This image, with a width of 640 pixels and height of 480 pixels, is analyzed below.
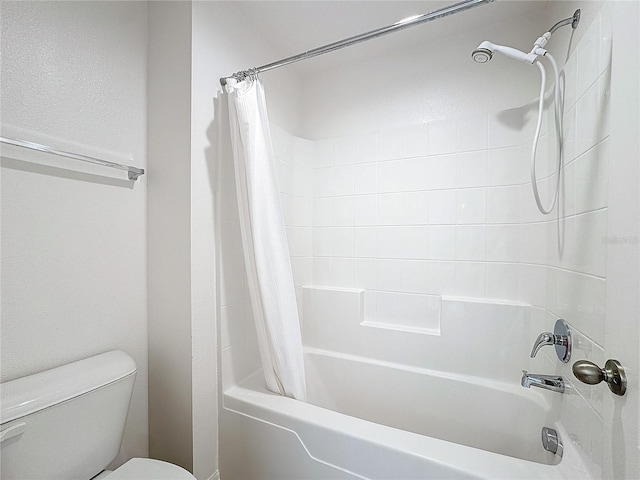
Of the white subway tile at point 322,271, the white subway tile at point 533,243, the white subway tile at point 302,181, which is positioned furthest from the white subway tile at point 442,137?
the white subway tile at point 322,271

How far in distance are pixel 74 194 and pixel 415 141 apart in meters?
1.69

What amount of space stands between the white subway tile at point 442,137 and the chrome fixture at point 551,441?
1354 millimetres

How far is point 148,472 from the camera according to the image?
1032 mm

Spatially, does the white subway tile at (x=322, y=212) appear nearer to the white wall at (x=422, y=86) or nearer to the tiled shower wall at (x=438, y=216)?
the tiled shower wall at (x=438, y=216)

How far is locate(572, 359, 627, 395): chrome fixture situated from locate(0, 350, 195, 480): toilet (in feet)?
4.01

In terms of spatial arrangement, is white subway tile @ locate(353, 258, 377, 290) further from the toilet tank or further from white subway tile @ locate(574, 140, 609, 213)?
the toilet tank

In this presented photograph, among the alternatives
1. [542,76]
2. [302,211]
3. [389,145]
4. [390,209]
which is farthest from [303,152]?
[542,76]

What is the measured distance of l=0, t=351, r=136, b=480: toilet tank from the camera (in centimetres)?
84

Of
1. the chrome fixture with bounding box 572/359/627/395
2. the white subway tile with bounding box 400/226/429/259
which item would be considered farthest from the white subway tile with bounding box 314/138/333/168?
the chrome fixture with bounding box 572/359/627/395

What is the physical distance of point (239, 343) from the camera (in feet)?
4.91

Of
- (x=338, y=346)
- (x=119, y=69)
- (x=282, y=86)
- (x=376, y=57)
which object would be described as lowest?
(x=338, y=346)

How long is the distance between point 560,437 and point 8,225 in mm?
2020

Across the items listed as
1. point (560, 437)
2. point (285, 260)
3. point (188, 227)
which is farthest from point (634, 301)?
point (188, 227)

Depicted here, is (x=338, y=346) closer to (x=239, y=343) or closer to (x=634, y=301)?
(x=239, y=343)
